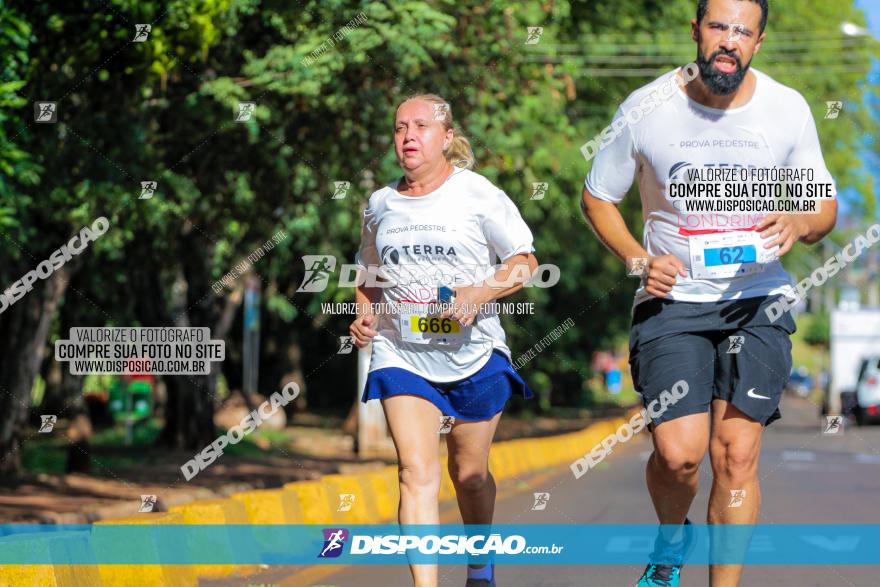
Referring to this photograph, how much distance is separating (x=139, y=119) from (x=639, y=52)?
13.6 m

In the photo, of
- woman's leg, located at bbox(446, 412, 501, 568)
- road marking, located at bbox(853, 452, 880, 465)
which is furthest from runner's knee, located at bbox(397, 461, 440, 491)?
road marking, located at bbox(853, 452, 880, 465)

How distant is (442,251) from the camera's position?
6.66 meters

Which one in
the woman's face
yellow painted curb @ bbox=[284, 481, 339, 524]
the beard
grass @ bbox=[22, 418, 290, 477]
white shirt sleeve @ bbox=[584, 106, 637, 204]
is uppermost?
the beard

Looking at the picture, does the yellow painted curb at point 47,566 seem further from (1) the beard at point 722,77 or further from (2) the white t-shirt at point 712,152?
(1) the beard at point 722,77

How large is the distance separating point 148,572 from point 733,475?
3.12m

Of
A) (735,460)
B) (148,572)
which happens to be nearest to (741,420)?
(735,460)

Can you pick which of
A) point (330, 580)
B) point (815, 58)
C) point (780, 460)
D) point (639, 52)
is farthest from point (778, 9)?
point (330, 580)

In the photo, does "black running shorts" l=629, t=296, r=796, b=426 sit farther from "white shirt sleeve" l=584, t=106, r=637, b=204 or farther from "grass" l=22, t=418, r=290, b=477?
"grass" l=22, t=418, r=290, b=477

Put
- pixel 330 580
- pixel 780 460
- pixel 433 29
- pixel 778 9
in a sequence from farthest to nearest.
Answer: pixel 778 9 < pixel 780 460 < pixel 433 29 < pixel 330 580

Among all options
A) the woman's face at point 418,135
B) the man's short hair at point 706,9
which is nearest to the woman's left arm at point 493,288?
the woman's face at point 418,135

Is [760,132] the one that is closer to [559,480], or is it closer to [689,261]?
[689,261]

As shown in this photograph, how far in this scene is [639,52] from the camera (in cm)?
2747

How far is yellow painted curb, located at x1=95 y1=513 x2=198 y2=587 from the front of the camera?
25.0 ft

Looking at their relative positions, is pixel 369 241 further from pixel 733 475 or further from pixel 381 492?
pixel 381 492
